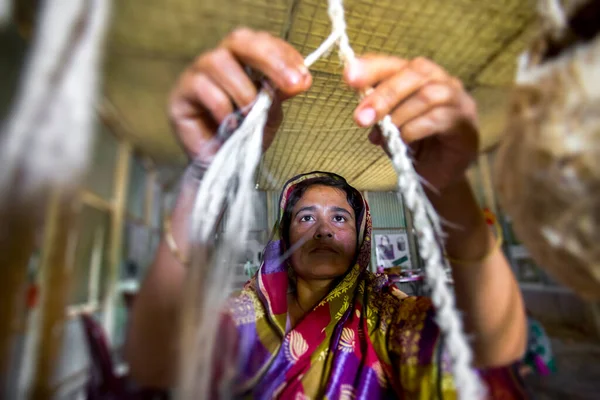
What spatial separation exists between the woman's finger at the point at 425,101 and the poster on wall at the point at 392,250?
154 millimetres

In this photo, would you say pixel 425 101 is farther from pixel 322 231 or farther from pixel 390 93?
pixel 322 231

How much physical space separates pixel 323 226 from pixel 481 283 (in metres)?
0.25

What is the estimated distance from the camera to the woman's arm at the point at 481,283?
28 centimetres

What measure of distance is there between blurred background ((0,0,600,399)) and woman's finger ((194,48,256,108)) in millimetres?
11

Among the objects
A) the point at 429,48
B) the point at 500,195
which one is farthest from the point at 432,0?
the point at 500,195

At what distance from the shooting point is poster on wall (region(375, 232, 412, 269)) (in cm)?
38

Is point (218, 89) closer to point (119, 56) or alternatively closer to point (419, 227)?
point (119, 56)

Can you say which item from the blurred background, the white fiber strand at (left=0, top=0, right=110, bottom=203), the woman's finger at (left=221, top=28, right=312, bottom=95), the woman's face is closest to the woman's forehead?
the woman's face

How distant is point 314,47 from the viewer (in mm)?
312

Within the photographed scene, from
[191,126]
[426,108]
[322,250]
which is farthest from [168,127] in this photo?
[322,250]

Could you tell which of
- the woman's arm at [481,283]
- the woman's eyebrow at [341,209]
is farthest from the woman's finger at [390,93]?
the woman's eyebrow at [341,209]

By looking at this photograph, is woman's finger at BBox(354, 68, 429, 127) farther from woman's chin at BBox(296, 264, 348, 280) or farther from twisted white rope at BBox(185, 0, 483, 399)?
woman's chin at BBox(296, 264, 348, 280)

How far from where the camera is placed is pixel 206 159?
10.2 inches

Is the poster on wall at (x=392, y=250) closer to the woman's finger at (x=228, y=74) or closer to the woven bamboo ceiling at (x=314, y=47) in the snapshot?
the woven bamboo ceiling at (x=314, y=47)
